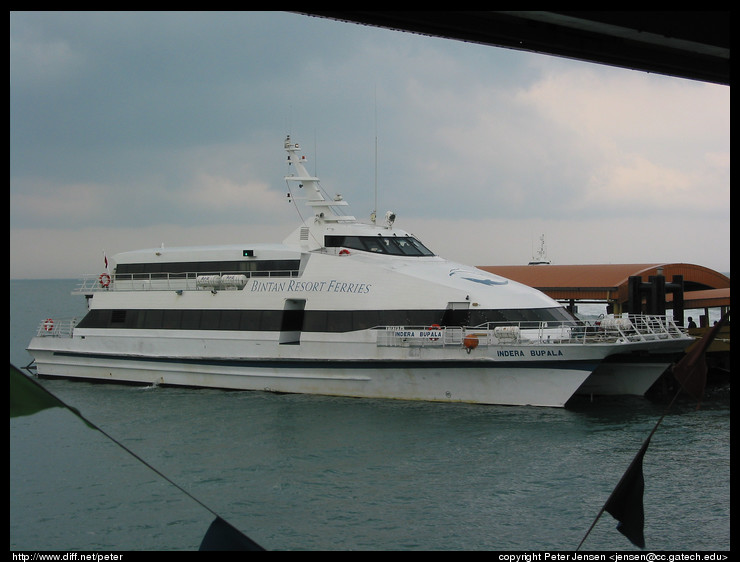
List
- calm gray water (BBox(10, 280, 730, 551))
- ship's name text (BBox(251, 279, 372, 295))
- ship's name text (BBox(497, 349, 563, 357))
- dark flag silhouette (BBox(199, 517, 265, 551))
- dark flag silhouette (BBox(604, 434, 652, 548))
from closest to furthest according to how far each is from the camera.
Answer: dark flag silhouette (BBox(199, 517, 265, 551)) → dark flag silhouette (BBox(604, 434, 652, 548)) → calm gray water (BBox(10, 280, 730, 551)) → ship's name text (BBox(497, 349, 563, 357)) → ship's name text (BBox(251, 279, 372, 295))

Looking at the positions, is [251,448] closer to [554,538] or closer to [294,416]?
[294,416]

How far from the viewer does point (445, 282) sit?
20953mm

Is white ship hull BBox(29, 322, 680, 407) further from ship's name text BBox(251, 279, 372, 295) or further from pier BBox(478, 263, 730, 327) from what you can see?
pier BBox(478, 263, 730, 327)

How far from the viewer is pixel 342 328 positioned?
69.6 ft

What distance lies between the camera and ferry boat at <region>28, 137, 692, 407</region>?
762 inches

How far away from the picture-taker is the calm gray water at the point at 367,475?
11484 mm

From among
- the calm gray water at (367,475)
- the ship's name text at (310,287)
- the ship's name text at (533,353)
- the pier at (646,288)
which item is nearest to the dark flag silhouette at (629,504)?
the calm gray water at (367,475)

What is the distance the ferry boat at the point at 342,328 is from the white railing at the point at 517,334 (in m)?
0.04

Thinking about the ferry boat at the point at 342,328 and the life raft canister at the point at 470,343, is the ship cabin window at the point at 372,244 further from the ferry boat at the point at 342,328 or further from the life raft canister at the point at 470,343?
the life raft canister at the point at 470,343

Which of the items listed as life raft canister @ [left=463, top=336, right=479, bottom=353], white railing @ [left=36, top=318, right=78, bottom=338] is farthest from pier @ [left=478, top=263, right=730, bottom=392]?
white railing @ [left=36, top=318, right=78, bottom=338]

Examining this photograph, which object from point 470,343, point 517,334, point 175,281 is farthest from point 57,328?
point 517,334

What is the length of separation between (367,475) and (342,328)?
7.44m

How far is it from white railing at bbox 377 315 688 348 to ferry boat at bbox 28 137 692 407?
4cm
